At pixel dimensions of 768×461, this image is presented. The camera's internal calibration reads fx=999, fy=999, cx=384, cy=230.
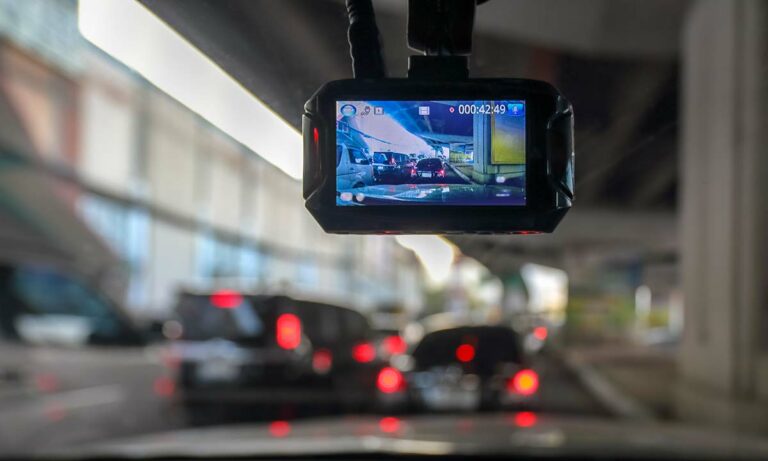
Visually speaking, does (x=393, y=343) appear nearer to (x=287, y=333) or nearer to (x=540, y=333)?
(x=287, y=333)

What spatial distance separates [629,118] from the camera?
18.5 ft

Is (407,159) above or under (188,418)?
above

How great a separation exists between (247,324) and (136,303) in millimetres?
17631

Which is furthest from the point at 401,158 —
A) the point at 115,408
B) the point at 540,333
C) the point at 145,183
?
the point at 145,183

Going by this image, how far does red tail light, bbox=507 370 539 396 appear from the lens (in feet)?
32.4

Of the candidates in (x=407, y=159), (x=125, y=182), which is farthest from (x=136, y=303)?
(x=407, y=159)

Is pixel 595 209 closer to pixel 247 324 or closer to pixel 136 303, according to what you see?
pixel 247 324

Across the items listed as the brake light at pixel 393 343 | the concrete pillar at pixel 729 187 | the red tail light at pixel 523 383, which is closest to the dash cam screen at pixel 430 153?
the red tail light at pixel 523 383

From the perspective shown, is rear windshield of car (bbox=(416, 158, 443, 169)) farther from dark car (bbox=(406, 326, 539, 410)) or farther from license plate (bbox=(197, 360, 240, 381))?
license plate (bbox=(197, 360, 240, 381))

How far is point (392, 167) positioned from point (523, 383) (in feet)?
24.2

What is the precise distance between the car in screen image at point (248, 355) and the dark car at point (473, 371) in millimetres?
2529

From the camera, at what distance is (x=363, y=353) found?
13984 mm

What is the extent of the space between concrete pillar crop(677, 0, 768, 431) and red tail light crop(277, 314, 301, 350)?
5.11 metres

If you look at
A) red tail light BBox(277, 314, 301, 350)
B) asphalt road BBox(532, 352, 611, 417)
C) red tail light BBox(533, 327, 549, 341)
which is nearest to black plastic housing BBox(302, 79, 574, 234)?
red tail light BBox(533, 327, 549, 341)
